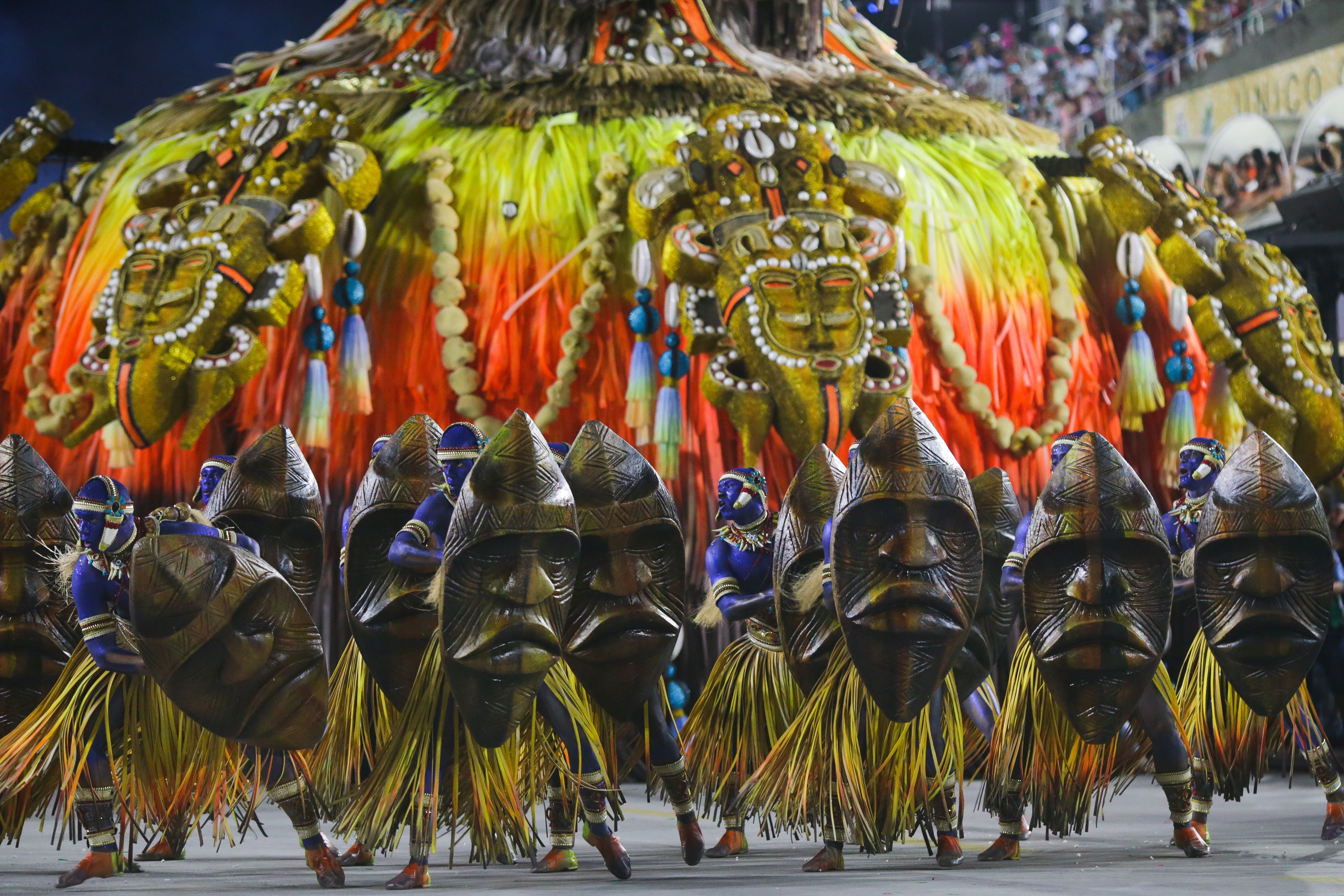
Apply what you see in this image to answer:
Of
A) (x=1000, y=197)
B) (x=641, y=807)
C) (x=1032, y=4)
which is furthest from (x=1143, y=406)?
(x=1032, y=4)

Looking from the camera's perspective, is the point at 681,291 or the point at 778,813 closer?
the point at 778,813

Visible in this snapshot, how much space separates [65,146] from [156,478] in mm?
2617

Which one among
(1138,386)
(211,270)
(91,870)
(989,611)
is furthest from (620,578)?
(1138,386)

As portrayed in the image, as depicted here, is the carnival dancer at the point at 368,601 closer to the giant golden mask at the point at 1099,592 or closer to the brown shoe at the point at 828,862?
the brown shoe at the point at 828,862

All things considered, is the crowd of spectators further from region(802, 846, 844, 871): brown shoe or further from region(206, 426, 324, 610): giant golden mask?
region(802, 846, 844, 871): brown shoe

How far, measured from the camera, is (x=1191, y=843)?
466 centimetres

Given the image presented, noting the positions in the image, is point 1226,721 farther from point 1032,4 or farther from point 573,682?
point 1032,4

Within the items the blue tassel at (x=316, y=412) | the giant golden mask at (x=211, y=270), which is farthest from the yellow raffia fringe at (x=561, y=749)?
the giant golden mask at (x=211, y=270)

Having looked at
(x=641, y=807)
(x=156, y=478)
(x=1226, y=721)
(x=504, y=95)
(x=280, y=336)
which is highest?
(x=504, y=95)

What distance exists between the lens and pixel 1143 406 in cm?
729

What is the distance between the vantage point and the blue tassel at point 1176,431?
7.25 m

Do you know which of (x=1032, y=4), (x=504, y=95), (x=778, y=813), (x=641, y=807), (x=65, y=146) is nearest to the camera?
(x=778, y=813)

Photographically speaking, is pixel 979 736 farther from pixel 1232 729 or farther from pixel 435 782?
pixel 435 782

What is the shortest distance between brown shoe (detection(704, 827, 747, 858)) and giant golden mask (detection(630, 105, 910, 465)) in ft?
6.53
